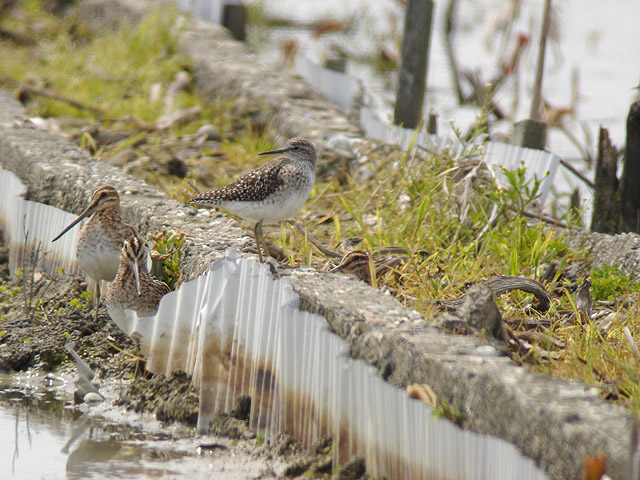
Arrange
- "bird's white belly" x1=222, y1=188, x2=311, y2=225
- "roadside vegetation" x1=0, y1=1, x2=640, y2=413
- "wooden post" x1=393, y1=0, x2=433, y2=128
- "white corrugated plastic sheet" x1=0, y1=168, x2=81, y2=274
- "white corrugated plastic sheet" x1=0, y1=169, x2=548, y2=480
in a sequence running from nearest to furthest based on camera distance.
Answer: "white corrugated plastic sheet" x1=0, y1=169, x2=548, y2=480 < "roadside vegetation" x1=0, y1=1, x2=640, y2=413 < "bird's white belly" x1=222, y1=188, x2=311, y2=225 < "white corrugated plastic sheet" x1=0, y1=168, x2=81, y2=274 < "wooden post" x1=393, y1=0, x2=433, y2=128

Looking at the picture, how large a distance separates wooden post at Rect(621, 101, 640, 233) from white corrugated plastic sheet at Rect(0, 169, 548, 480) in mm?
3339

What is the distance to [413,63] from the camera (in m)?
8.07

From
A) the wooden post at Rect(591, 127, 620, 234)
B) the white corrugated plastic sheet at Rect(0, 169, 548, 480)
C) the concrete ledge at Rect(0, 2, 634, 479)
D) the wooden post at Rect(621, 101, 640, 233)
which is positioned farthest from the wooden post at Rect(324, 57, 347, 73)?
the white corrugated plastic sheet at Rect(0, 169, 548, 480)

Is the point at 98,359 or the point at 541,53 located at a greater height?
the point at 541,53

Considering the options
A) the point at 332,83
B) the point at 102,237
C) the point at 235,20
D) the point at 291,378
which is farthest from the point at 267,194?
the point at 235,20

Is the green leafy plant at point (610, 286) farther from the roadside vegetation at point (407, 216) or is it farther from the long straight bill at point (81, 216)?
the long straight bill at point (81, 216)

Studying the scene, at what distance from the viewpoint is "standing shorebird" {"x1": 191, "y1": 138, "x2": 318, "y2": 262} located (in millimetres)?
5016

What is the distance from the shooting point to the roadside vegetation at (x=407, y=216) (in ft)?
14.9

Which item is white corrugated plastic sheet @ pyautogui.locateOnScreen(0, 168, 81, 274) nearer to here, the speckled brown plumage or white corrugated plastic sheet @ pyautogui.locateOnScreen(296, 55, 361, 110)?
the speckled brown plumage

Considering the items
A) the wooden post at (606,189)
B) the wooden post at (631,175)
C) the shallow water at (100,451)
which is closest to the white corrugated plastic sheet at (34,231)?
the shallow water at (100,451)

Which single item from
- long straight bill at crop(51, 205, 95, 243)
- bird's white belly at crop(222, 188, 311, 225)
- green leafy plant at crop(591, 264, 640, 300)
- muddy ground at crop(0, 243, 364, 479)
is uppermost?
bird's white belly at crop(222, 188, 311, 225)

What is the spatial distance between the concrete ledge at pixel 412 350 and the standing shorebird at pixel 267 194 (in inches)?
8.7

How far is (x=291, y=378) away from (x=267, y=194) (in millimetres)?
1469

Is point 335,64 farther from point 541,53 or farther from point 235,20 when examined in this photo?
point 235,20
